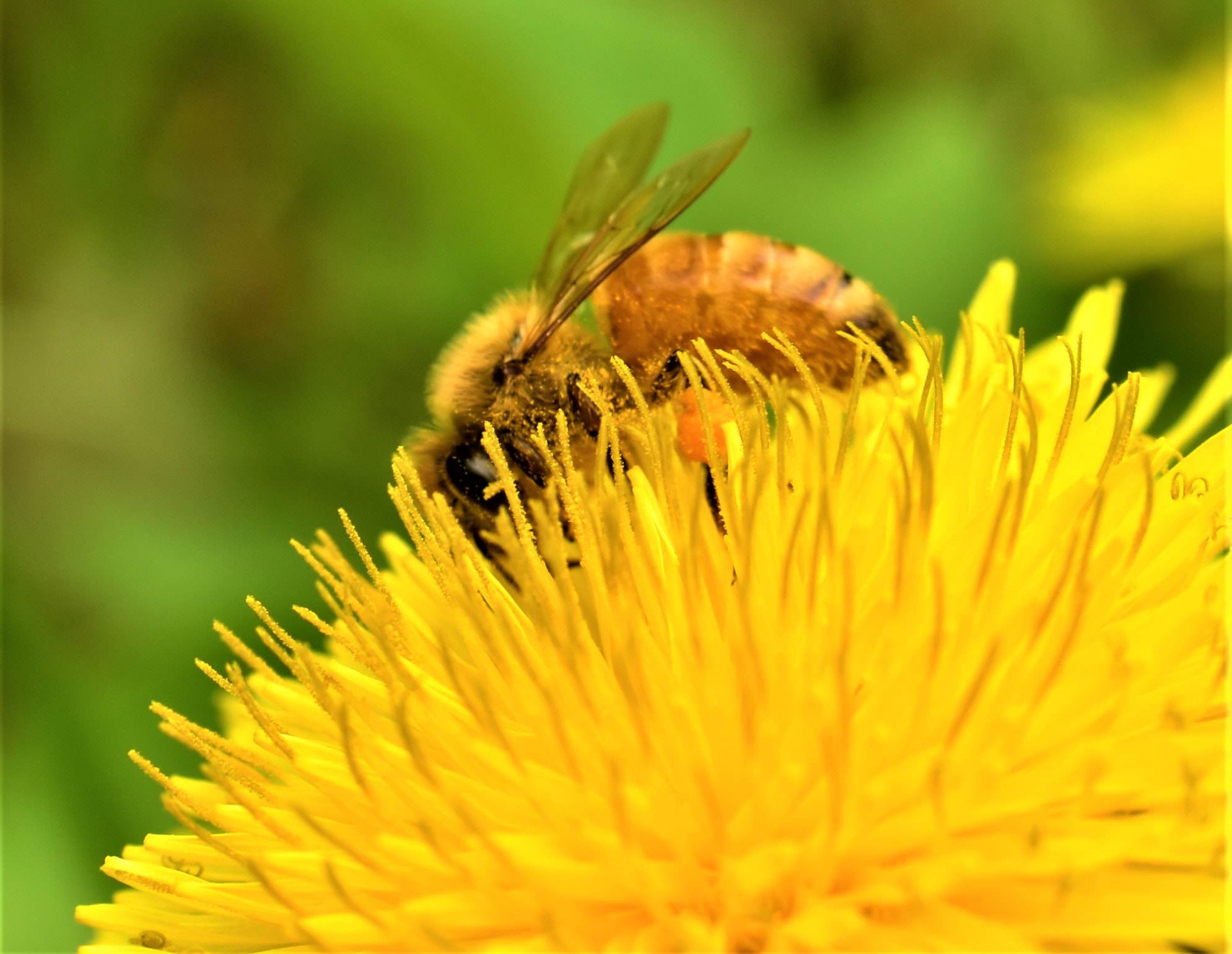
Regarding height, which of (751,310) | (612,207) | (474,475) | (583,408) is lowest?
(474,475)

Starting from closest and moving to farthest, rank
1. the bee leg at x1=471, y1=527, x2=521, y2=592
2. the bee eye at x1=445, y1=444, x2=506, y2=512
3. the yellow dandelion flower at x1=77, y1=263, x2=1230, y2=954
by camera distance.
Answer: the yellow dandelion flower at x1=77, y1=263, x2=1230, y2=954 < the bee leg at x1=471, y1=527, x2=521, y2=592 < the bee eye at x1=445, y1=444, x2=506, y2=512

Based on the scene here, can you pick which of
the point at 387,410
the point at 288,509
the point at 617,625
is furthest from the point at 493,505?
the point at 387,410

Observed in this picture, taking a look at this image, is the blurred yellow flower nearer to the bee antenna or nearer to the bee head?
the bee head

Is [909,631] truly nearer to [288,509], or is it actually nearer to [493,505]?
[493,505]

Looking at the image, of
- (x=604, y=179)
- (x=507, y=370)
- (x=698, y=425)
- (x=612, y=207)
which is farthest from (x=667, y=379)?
(x=604, y=179)

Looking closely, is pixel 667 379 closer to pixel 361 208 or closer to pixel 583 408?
pixel 583 408

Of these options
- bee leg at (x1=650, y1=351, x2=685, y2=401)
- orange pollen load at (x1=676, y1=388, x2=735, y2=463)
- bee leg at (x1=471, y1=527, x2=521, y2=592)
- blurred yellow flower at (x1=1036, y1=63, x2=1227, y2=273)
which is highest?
blurred yellow flower at (x1=1036, y1=63, x2=1227, y2=273)

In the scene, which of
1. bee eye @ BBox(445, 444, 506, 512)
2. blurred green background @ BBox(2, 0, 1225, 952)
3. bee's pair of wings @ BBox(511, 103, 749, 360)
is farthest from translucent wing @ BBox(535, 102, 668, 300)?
blurred green background @ BBox(2, 0, 1225, 952)
